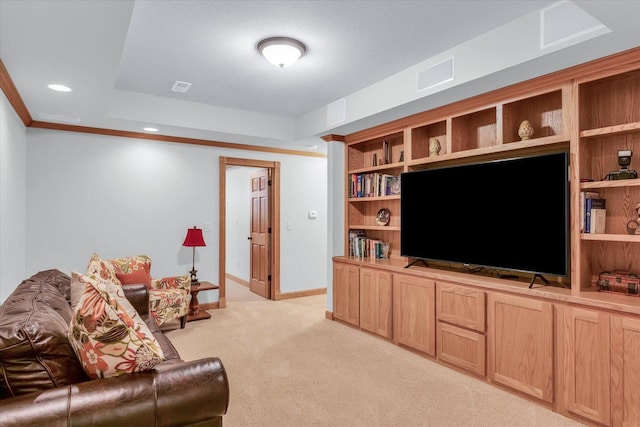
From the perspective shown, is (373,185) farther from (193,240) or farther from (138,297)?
(138,297)

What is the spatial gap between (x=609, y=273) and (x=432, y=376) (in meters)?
1.50

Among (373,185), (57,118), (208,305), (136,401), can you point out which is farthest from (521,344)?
(57,118)

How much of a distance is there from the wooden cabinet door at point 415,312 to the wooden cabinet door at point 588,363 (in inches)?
44.1

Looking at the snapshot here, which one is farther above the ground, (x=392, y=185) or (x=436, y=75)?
(x=436, y=75)

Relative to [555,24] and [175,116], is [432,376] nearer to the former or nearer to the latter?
[555,24]

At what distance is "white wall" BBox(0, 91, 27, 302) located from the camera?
9.71 feet

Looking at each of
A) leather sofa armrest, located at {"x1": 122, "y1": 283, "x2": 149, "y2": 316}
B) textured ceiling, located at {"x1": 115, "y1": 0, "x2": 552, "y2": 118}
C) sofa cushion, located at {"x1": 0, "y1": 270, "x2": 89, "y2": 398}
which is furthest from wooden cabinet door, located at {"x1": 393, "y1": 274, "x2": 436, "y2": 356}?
sofa cushion, located at {"x1": 0, "y1": 270, "x2": 89, "y2": 398}

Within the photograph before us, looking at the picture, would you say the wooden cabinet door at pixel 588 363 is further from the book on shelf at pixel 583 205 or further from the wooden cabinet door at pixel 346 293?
the wooden cabinet door at pixel 346 293

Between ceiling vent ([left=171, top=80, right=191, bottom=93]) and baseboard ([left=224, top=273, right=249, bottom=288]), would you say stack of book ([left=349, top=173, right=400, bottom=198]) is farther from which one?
baseboard ([left=224, top=273, right=249, bottom=288])

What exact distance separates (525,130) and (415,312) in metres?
1.86

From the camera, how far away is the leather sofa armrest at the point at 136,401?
1.28m

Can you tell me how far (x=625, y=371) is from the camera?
224 centimetres

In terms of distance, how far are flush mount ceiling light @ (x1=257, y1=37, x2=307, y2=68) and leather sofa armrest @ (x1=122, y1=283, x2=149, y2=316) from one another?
2310 mm

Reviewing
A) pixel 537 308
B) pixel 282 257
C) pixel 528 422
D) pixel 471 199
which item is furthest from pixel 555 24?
pixel 282 257
